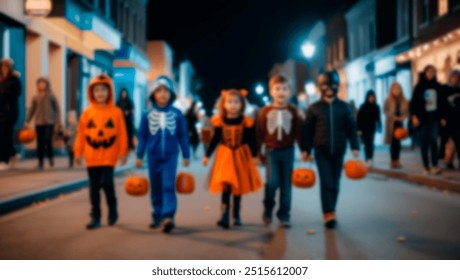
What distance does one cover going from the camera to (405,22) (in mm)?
26922

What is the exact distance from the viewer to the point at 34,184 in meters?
A: 9.63

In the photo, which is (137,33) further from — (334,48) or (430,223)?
(430,223)

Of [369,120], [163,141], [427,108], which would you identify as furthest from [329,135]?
[369,120]

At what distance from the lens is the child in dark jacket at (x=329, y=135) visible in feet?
21.8

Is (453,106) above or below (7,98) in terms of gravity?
below

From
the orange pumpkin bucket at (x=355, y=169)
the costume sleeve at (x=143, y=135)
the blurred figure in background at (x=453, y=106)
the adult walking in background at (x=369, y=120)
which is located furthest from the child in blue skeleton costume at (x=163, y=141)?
the adult walking in background at (x=369, y=120)

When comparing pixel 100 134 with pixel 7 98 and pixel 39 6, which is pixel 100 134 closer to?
pixel 7 98

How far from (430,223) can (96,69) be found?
2123 centimetres

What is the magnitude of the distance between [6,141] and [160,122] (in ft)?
21.9

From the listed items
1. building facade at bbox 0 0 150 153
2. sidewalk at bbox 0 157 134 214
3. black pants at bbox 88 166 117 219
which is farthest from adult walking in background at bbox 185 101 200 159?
black pants at bbox 88 166 117 219

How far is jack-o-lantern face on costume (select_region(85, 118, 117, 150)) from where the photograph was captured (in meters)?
6.62

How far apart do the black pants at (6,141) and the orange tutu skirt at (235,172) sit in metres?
6.66

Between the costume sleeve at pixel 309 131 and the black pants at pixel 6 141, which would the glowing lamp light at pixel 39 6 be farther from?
the costume sleeve at pixel 309 131

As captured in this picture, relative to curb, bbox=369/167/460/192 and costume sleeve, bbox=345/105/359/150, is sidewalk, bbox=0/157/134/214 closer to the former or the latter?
costume sleeve, bbox=345/105/359/150
